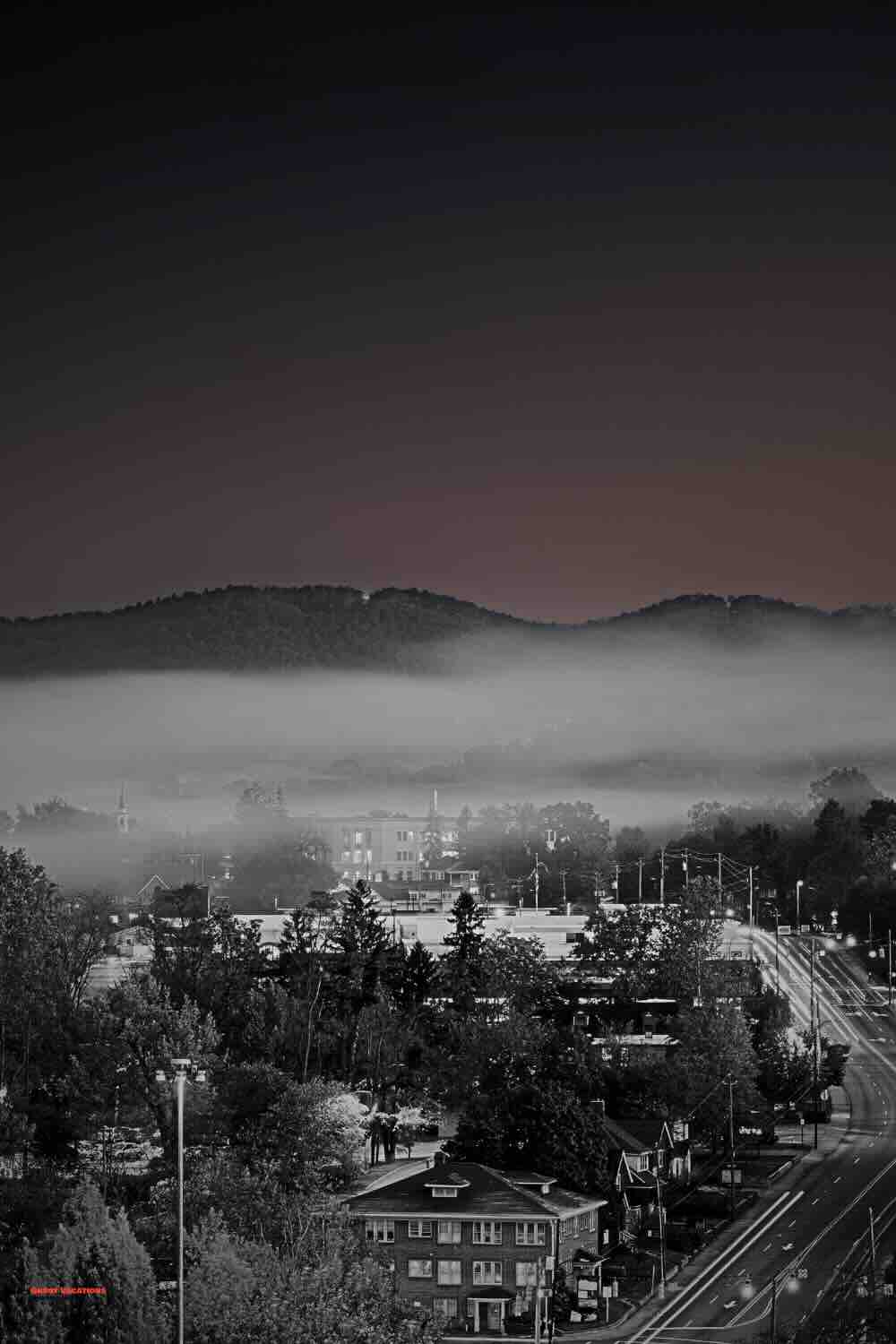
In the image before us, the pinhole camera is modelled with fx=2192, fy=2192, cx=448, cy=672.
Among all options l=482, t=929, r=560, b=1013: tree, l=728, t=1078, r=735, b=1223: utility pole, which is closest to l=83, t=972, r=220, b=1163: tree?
l=728, t=1078, r=735, b=1223: utility pole

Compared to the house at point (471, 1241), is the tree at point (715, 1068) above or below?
above

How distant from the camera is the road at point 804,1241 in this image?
7431cm

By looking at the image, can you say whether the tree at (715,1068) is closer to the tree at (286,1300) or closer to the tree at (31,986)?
the tree at (31,986)

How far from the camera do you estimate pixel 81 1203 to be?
71625 millimetres

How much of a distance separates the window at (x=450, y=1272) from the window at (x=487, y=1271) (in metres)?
0.59

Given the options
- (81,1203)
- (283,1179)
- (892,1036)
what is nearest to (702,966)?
(892,1036)

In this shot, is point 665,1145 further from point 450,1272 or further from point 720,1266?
point 450,1272

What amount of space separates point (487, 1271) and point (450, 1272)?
1377mm

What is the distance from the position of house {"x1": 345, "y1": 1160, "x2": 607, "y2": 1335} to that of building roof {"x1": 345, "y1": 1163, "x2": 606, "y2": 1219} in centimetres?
3

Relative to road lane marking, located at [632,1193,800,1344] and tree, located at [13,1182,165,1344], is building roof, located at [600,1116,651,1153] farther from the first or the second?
tree, located at [13,1182,165,1344]

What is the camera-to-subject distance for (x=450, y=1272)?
80.8 metres

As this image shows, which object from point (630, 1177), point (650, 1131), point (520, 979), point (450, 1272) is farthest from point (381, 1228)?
point (520, 979)

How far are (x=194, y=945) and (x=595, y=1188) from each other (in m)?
41.0

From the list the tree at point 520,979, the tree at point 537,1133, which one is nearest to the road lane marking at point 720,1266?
the tree at point 537,1133
